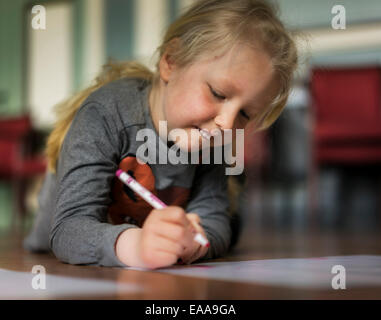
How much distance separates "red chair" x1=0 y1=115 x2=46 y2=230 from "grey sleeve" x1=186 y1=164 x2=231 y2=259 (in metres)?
1.69

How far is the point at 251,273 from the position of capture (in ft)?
1.57

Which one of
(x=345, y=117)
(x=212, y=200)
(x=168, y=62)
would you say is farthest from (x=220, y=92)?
(x=345, y=117)

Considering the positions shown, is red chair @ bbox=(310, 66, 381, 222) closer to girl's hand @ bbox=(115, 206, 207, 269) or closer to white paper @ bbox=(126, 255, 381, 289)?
white paper @ bbox=(126, 255, 381, 289)

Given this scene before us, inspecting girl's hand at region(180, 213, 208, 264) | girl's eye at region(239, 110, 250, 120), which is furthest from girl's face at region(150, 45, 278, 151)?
girl's hand at region(180, 213, 208, 264)

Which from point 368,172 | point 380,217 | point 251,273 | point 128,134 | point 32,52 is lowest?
point 380,217

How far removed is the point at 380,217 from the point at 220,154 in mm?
1734

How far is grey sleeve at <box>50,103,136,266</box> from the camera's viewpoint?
0.52 m

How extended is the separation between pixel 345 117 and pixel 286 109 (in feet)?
0.83

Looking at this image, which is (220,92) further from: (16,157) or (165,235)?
(16,157)

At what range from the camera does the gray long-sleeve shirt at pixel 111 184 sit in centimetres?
53

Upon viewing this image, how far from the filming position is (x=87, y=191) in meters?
0.55

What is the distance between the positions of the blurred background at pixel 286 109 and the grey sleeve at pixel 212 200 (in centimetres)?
18
